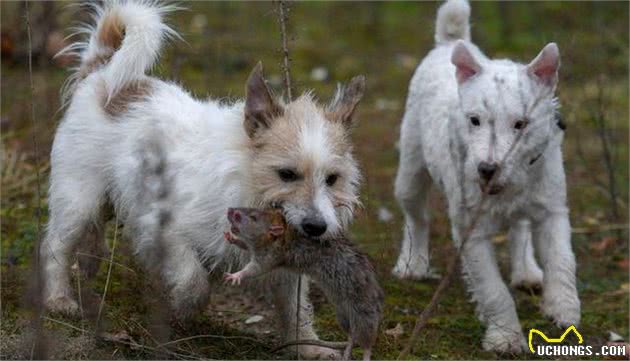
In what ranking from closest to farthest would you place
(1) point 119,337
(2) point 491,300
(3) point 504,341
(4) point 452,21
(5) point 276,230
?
(5) point 276,230, (1) point 119,337, (3) point 504,341, (2) point 491,300, (4) point 452,21

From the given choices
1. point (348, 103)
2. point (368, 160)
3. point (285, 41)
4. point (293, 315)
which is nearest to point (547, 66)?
point (348, 103)

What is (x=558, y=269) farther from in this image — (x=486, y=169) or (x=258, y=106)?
(x=258, y=106)

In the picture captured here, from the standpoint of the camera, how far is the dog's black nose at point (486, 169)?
18.7ft

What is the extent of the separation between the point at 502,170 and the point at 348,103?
0.99 meters

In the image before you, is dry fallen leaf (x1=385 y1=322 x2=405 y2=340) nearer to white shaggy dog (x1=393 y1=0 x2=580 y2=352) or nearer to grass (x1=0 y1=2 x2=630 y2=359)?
grass (x1=0 y1=2 x2=630 y2=359)

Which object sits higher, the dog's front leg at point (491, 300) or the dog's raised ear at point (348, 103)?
the dog's raised ear at point (348, 103)

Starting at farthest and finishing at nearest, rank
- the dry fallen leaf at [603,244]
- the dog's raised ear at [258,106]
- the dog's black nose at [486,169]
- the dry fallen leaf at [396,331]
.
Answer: the dry fallen leaf at [603,244] < the dry fallen leaf at [396,331] < the dog's black nose at [486,169] < the dog's raised ear at [258,106]

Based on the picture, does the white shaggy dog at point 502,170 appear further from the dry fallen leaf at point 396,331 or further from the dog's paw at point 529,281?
the dog's paw at point 529,281

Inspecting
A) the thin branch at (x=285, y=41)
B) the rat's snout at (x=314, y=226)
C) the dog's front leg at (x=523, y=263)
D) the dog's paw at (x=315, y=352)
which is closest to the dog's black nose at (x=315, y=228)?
the rat's snout at (x=314, y=226)

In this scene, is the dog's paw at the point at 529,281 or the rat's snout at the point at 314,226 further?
the dog's paw at the point at 529,281

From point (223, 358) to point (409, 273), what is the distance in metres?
2.10

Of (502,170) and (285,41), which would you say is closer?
(285,41)

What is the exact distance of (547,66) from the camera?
245 inches

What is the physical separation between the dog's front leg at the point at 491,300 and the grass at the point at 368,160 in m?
0.12
